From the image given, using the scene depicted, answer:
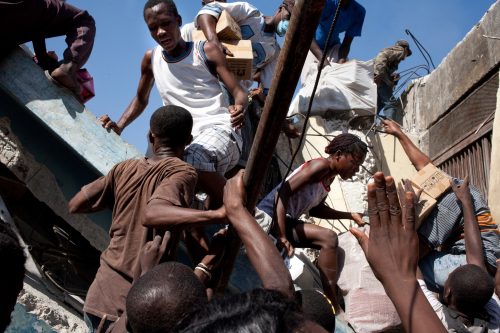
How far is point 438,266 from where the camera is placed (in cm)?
456

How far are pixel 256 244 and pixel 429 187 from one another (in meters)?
2.45

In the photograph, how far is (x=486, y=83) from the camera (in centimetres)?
730

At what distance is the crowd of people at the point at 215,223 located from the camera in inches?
81.5

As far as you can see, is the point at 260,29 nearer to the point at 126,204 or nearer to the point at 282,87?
the point at 126,204

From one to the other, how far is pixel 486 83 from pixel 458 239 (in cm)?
313

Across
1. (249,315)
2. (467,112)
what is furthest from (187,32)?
(249,315)

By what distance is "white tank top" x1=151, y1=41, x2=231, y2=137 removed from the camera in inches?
181

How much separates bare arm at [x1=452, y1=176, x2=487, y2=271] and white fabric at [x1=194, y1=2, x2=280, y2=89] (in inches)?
88.8

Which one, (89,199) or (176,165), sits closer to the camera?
(176,165)

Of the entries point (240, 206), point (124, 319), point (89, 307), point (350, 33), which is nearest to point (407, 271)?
point (240, 206)

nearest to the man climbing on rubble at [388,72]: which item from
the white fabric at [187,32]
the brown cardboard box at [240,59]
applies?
the white fabric at [187,32]

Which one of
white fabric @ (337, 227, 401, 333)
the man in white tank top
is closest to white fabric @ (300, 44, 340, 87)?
the man in white tank top

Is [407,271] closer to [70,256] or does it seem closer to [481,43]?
[70,256]

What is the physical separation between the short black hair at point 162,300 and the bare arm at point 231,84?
2193 millimetres
